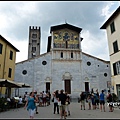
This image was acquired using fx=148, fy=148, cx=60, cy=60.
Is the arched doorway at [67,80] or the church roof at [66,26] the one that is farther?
the church roof at [66,26]

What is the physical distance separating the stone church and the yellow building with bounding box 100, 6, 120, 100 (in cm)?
1409

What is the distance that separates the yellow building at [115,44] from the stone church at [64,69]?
14092mm

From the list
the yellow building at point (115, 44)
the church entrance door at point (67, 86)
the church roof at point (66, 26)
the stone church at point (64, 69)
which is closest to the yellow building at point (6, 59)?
the stone church at point (64, 69)

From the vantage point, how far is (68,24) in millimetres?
36562

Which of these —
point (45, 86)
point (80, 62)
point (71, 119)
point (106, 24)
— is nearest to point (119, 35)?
point (106, 24)

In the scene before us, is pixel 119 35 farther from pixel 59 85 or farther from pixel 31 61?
pixel 31 61

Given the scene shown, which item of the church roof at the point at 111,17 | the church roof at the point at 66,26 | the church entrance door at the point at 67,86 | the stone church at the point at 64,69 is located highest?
the church roof at the point at 66,26

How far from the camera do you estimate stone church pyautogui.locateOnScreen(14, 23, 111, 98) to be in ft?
105

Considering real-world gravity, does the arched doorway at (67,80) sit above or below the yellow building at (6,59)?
below

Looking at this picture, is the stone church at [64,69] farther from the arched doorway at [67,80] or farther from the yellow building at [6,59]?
the yellow building at [6,59]

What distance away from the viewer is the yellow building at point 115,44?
1792cm

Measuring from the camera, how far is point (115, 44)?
18766 mm

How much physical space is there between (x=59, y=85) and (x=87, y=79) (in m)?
6.40

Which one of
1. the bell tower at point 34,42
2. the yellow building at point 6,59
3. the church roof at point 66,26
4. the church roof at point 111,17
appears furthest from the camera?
the bell tower at point 34,42
